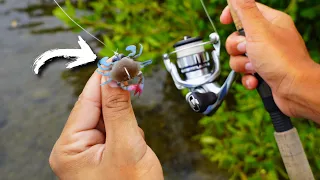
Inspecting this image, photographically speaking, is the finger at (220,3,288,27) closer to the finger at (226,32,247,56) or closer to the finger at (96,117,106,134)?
the finger at (226,32,247,56)

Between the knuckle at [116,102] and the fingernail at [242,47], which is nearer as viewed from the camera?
the knuckle at [116,102]

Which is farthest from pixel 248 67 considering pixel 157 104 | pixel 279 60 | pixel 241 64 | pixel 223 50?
pixel 157 104

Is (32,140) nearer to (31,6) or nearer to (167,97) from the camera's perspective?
(167,97)

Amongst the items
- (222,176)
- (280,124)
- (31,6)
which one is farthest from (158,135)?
(31,6)

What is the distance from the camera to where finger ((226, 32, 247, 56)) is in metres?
1.62

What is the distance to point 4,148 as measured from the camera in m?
2.39

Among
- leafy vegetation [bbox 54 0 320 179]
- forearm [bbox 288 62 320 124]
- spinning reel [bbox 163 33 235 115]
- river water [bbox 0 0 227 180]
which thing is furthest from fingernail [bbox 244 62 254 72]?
river water [bbox 0 0 227 180]

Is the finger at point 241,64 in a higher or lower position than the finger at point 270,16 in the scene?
lower

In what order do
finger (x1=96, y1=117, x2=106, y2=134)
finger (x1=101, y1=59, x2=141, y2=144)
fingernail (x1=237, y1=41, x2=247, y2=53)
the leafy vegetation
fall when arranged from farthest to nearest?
1. the leafy vegetation
2. fingernail (x1=237, y1=41, x2=247, y2=53)
3. finger (x1=96, y1=117, x2=106, y2=134)
4. finger (x1=101, y1=59, x2=141, y2=144)

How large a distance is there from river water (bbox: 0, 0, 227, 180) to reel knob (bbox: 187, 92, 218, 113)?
0.81m

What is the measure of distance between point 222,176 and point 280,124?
813mm

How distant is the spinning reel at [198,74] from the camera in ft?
5.01

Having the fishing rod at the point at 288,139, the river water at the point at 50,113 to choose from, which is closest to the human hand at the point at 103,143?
the fishing rod at the point at 288,139

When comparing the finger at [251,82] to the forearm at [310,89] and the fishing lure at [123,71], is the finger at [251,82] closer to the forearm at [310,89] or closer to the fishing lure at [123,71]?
the forearm at [310,89]
